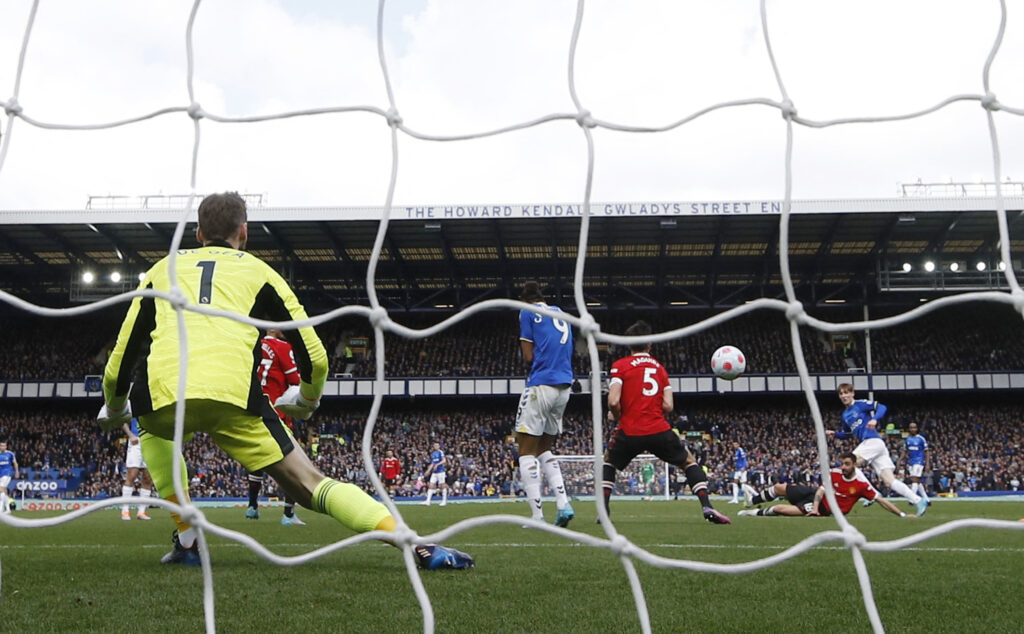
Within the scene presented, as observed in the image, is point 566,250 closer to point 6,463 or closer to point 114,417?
point 6,463

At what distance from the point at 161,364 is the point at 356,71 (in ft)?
4.29

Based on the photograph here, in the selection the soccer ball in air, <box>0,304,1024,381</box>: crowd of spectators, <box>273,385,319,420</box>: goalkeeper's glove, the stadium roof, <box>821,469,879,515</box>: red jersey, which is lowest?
<box>821,469,879,515</box>: red jersey

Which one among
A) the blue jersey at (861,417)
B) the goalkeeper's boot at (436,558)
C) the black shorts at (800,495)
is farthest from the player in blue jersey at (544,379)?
the blue jersey at (861,417)

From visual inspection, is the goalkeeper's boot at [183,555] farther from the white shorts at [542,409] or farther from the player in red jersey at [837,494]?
the player in red jersey at [837,494]

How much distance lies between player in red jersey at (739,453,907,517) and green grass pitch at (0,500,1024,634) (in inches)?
120

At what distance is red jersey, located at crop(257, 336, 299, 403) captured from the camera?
684 cm

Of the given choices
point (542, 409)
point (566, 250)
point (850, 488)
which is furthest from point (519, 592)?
point (566, 250)

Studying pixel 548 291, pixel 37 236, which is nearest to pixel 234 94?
pixel 37 236

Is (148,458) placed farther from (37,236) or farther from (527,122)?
(37,236)

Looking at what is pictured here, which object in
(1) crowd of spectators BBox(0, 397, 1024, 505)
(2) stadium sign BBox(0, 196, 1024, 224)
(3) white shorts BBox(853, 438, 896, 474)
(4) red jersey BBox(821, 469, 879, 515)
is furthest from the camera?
(1) crowd of spectators BBox(0, 397, 1024, 505)

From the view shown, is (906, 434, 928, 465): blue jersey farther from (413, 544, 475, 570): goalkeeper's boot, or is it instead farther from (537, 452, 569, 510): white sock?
(413, 544, 475, 570): goalkeeper's boot

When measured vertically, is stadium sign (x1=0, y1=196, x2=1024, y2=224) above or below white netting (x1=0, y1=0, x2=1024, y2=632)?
above

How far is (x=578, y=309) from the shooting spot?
2.39 metres

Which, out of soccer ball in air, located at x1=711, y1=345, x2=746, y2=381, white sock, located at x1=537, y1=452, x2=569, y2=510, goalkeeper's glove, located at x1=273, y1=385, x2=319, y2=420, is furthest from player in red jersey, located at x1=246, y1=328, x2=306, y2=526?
soccer ball in air, located at x1=711, y1=345, x2=746, y2=381
